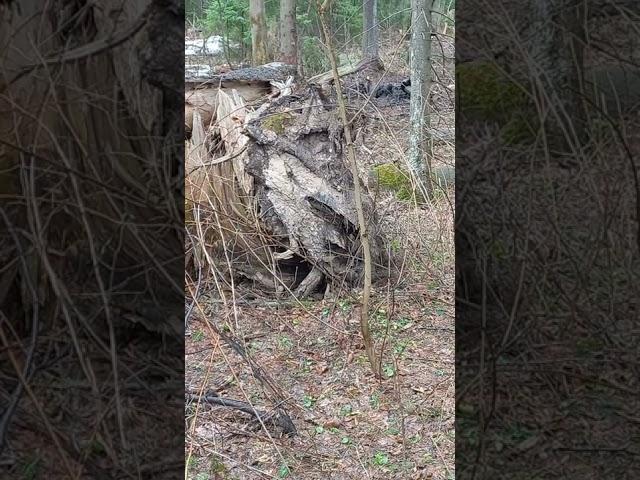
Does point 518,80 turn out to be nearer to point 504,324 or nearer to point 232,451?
point 504,324

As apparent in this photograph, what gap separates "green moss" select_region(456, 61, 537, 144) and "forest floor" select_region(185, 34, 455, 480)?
1.99 m

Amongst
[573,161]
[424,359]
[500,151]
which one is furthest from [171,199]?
[424,359]

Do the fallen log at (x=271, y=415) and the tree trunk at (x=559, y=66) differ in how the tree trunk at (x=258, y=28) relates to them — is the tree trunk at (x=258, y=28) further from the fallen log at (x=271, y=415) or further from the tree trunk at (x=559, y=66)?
the tree trunk at (x=559, y=66)

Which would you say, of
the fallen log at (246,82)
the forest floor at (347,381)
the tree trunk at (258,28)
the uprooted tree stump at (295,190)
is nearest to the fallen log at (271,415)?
the forest floor at (347,381)

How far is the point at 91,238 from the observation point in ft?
4.86

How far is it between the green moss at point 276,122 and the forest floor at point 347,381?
1142mm

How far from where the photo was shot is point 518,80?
4.86 feet

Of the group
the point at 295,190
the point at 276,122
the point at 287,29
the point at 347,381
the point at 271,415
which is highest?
the point at 287,29

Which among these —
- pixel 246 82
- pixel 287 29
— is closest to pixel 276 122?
pixel 246 82

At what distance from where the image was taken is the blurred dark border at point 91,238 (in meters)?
1.47

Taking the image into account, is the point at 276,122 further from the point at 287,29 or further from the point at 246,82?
the point at 287,29

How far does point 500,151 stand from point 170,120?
66cm

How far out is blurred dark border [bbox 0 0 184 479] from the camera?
4.82 ft

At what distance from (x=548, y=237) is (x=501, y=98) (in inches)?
11.4
